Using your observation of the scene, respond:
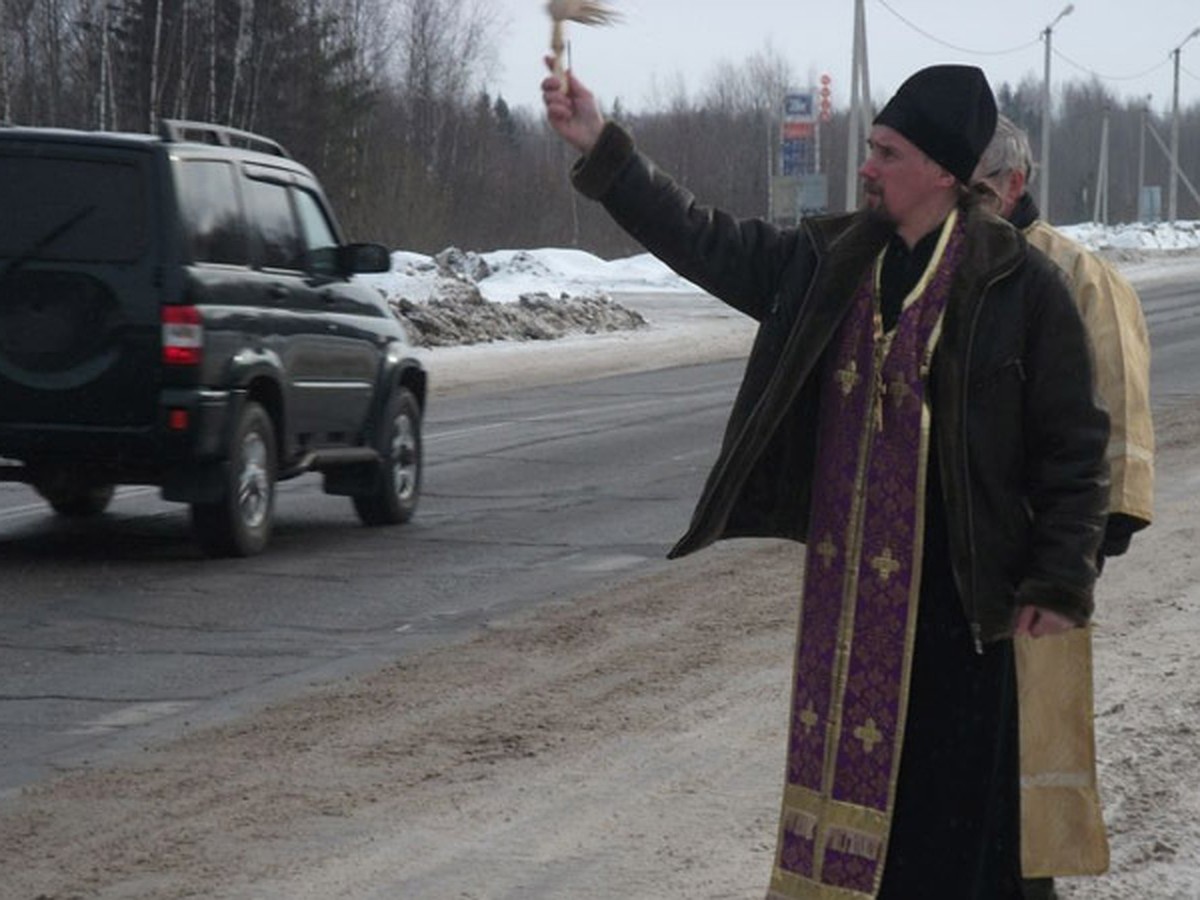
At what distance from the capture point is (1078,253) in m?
5.04

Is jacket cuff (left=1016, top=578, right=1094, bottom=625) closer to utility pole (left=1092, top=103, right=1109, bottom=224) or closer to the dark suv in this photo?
the dark suv

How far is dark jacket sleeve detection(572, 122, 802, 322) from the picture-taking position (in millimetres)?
4551

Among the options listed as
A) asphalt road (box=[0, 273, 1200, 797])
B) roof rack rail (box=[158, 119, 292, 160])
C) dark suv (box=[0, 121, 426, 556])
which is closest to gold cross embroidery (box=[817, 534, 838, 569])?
asphalt road (box=[0, 273, 1200, 797])

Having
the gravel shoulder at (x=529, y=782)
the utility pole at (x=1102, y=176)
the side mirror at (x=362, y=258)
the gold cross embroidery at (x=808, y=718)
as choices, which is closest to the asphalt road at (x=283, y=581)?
the gravel shoulder at (x=529, y=782)

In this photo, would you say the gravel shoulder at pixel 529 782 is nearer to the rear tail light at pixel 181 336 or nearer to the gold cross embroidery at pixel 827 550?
the gold cross embroidery at pixel 827 550

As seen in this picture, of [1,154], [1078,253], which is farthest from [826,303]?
[1,154]

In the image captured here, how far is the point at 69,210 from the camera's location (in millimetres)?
11742

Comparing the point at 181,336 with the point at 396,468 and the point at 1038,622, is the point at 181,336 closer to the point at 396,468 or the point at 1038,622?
the point at 396,468

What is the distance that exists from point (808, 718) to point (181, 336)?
289 inches

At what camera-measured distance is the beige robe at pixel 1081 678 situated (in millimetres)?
4617

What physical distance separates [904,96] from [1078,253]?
673mm

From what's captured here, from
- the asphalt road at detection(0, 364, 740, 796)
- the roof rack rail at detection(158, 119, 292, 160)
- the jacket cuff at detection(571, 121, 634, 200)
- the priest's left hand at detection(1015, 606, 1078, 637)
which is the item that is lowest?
the asphalt road at detection(0, 364, 740, 796)

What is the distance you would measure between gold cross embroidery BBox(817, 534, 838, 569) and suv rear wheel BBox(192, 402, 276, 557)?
7564 millimetres

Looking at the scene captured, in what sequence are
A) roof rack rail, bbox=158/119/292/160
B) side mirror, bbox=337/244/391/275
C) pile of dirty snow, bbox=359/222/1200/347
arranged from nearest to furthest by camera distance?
1. roof rack rail, bbox=158/119/292/160
2. side mirror, bbox=337/244/391/275
3. pile of dirty snow, bbox=359/222/1200/347
